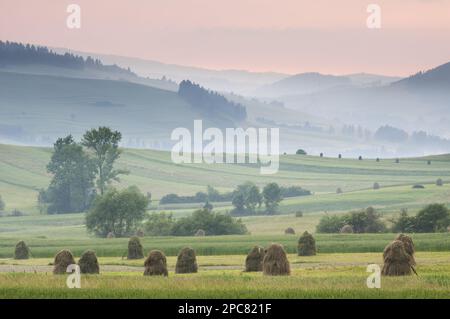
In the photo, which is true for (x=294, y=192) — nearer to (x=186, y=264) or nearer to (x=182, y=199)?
(x=182, y=199)

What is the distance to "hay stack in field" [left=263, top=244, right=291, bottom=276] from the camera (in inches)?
2058

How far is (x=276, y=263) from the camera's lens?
52438 millimetres

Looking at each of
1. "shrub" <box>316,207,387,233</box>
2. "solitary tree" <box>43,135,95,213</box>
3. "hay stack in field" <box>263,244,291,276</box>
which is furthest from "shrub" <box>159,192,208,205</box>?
"hay stack in field" <box>263,244,291,276</box>

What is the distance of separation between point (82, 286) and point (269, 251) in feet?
39.6

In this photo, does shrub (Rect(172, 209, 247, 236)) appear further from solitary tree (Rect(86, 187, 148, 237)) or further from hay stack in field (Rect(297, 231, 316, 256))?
hay stack in field (Rect(297, 231, 316, 256))

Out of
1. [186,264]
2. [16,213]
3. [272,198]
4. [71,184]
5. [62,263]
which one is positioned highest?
[71,184]

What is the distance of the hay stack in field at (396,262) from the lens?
4900 centimetres

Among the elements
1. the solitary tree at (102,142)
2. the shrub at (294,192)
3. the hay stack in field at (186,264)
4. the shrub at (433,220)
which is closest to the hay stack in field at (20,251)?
the hay stack in field at (186,264)

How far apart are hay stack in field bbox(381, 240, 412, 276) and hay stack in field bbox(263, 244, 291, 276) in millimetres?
5225

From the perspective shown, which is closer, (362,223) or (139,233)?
(362,223)

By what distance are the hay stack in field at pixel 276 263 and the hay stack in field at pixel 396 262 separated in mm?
5225

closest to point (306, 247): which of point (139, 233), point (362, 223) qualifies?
point (362, 223)

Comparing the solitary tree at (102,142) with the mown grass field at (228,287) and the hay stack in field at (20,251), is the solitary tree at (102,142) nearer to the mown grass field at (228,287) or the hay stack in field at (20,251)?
the hay stack in field at (20,251)

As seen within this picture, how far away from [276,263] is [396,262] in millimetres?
6246
